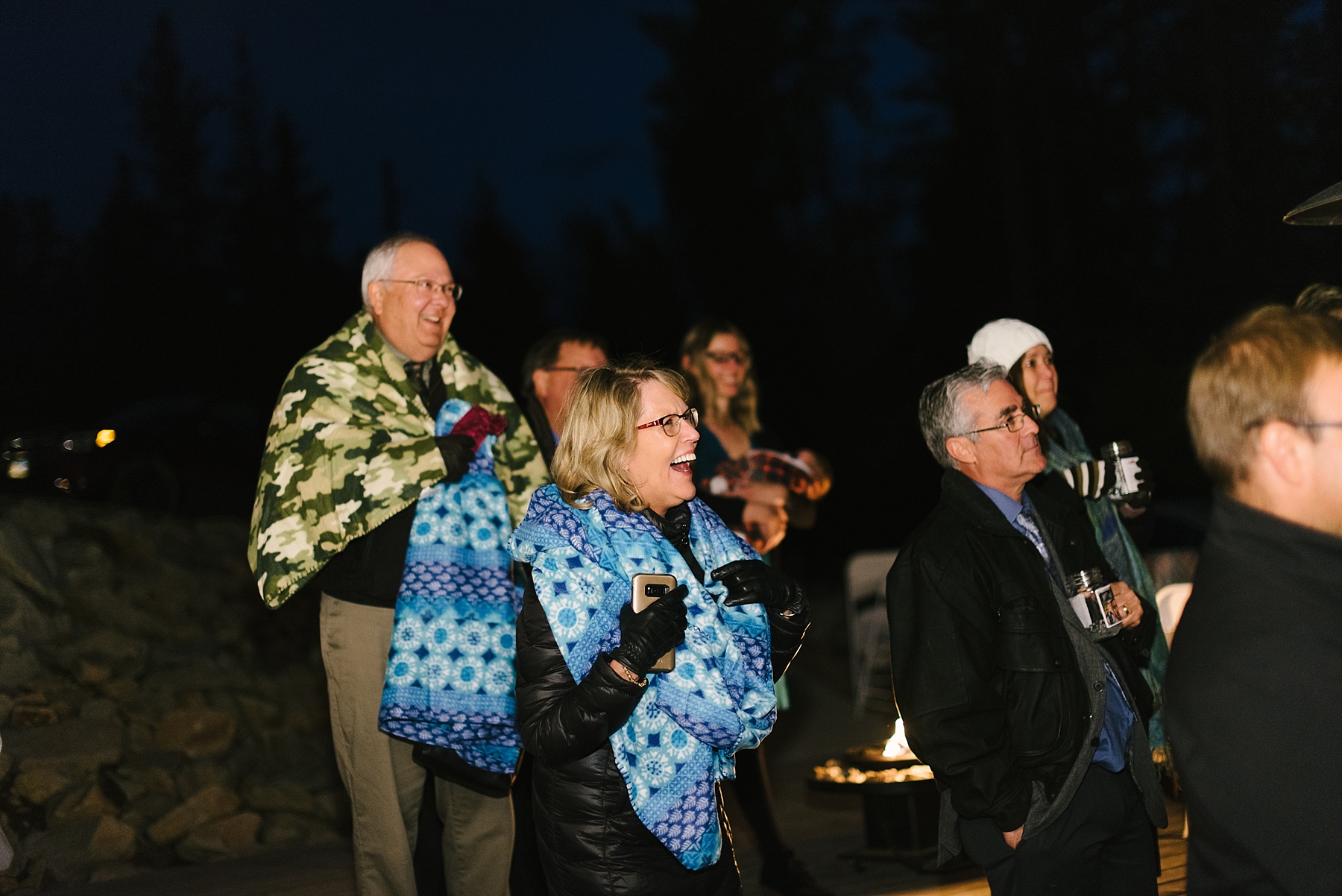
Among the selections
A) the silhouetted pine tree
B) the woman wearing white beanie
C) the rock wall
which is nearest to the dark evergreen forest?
the silhouetted pine tree

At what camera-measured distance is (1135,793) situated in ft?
10.2

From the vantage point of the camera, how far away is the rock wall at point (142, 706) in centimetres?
594

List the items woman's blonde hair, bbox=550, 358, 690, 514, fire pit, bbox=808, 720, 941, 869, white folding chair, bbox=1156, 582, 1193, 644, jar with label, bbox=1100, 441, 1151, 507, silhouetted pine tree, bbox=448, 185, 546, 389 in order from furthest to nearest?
silhouetted pine tree, bbox=448, 185, 546, 389 < white folding chair, bbox=1156, 582, 1193, 644 < fire pit, bbox=808, 720, 941, 869 < jar with label, bbox=1100, 441, 1151, 507 < woman's blonde hair, bbox=550, 358, 690, 514

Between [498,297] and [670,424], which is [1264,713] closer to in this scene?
[670,424]

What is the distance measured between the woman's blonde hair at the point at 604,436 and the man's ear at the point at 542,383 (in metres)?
1.73

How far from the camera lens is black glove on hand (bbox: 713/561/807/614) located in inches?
103

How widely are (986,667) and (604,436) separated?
3.68 feet

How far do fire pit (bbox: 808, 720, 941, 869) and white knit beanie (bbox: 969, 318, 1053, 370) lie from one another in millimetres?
1829

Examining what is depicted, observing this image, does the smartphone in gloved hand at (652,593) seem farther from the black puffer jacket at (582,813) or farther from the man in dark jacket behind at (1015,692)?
the man in dark jacket behind at (1015,692)

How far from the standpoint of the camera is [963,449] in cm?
331

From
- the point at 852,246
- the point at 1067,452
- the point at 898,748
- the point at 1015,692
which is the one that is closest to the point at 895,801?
the point at 898,748

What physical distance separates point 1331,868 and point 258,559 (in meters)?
2.87

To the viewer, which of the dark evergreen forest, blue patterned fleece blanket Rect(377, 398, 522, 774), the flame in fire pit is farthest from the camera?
the dark evergreen forest

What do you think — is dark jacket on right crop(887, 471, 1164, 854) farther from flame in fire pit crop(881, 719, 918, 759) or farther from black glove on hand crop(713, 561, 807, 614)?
flame in fire pit crop(881, 719, 918, 759)
